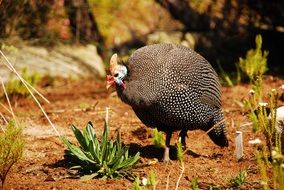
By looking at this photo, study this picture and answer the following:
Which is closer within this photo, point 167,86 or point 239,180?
point 239,180

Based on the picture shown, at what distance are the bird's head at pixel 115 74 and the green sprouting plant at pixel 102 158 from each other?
0.33m

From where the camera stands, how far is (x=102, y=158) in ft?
12.6

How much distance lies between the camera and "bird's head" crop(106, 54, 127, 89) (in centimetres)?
400

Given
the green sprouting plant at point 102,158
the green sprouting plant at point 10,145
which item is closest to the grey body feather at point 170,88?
the green sprouting plant at point 102,158

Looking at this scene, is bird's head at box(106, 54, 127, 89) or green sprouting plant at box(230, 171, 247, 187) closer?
green sprouting plant at box(230, 171, 247, 187)

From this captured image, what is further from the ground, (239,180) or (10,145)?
(10,145)

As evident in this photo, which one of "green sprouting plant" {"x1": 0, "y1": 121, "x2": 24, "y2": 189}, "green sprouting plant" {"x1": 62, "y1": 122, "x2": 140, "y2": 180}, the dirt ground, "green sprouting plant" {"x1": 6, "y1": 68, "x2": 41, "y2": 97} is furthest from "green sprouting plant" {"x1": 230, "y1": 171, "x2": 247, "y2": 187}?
"green sprouting plant" {"x1": 6, "y1": 68, "x2": 41, "y2": 97}

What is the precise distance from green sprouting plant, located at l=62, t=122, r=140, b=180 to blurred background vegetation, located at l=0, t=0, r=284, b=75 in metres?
2.38

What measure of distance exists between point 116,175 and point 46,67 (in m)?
4.20

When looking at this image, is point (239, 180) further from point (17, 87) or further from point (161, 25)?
point (161, 25)

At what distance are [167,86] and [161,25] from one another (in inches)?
279

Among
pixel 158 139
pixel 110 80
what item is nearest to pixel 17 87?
pixel 158 139

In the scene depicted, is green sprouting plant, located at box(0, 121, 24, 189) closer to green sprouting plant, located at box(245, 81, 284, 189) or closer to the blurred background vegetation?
green sprouting plant, located at box(245, 81, 284, 189)

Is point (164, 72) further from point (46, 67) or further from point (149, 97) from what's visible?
point (46, 67)
